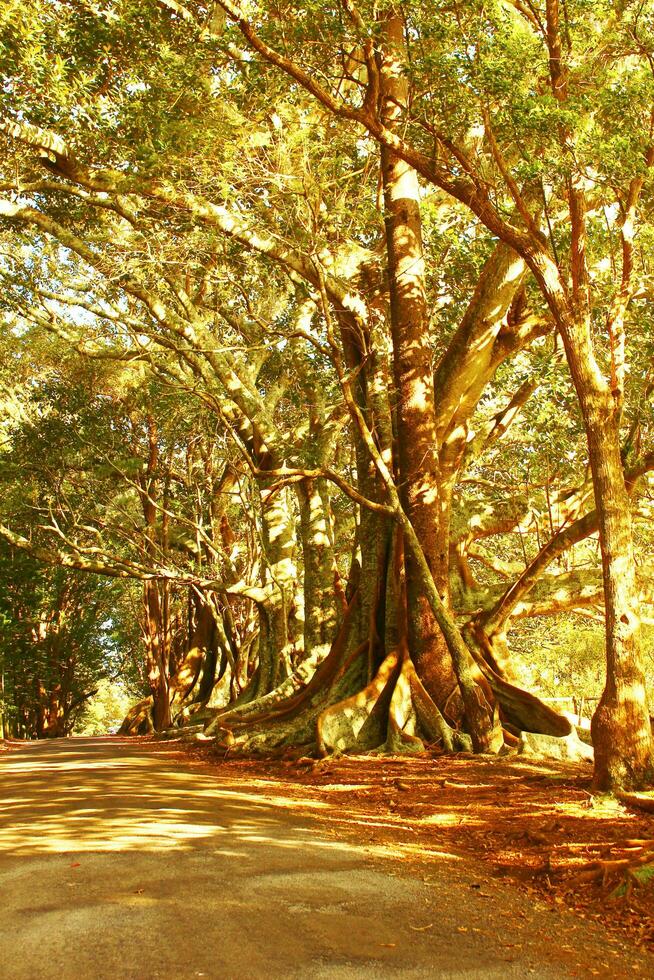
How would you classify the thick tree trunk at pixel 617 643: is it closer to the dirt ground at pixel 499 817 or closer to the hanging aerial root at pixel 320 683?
the dirt ground at pixel 499 817

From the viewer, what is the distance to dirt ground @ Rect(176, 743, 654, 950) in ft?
13.2

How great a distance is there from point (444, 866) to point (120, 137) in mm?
9321

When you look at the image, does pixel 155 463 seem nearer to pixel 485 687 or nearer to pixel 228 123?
pixel 228 123

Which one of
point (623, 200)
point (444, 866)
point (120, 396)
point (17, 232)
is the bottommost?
point (444, 866)

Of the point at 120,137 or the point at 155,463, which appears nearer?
the point at 120,137

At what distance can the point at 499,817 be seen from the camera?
224 inches

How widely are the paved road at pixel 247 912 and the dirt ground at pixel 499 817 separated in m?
0.27

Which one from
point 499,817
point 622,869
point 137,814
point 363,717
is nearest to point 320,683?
point 363,717

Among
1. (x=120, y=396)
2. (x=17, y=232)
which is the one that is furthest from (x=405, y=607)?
(x=120, y=396)

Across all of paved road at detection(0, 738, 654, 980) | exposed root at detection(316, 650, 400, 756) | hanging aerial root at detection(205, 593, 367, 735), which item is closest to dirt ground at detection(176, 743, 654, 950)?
paved road at detection(0, 738, 654, 980)

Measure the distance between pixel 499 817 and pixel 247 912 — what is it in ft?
9.11

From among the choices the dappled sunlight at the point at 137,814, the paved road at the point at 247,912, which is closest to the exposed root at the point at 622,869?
the paved road at the point at 247,912

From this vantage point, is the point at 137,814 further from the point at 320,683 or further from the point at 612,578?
the point at 320,683

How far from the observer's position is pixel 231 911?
11.2ft
